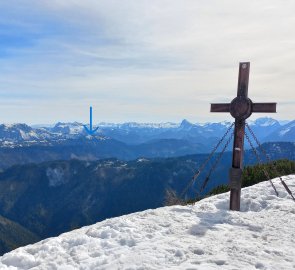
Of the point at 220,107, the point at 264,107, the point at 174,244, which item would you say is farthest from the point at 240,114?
the point at 174,244

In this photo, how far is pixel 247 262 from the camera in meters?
10.1

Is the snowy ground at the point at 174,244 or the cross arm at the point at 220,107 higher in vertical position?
the cross arm at the point at 220,107

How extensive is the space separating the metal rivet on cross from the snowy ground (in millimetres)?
1380

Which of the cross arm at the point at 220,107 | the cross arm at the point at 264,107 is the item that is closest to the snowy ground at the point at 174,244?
the cross arm at the point at 264,107

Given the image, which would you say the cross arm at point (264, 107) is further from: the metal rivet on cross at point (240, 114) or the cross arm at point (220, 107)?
the cross arm at point (220, 107)

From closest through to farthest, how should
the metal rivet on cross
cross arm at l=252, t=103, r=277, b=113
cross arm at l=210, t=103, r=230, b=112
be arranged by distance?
cross arm at l=252, t=103, r=277, b=113, the metal rivet on cross, cross arm at l=210, t=103, r=230, b=112

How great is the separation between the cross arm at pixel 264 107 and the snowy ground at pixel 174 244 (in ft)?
14.0

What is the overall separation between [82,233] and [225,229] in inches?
189

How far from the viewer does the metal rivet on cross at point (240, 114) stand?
16703 millimetres

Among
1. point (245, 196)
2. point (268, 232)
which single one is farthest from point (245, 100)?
point (268, 232)

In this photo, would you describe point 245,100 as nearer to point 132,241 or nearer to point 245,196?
point 245,196

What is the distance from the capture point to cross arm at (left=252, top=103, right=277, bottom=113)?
16.6 m

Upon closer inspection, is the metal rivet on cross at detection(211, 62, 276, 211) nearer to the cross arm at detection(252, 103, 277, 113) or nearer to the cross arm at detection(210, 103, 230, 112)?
the cross arm at detection(252, 103, 277, 113)

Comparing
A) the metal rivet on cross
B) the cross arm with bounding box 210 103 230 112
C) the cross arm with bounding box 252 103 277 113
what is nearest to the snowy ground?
the metal rivet on cross
